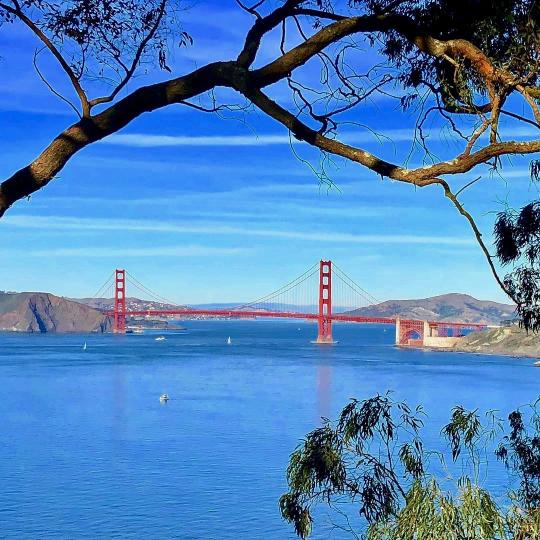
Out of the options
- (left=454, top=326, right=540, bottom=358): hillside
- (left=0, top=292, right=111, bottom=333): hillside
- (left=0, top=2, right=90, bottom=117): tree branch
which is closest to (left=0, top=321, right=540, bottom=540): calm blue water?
(left=454, top=326, right=540, bottom=358): hillside

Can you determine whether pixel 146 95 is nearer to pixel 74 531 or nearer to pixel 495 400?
pixel 74 531

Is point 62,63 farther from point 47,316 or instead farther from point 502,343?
point 47,316

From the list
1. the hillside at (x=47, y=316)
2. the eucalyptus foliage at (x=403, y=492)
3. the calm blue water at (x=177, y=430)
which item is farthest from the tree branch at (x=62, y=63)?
the hillside at (x=47, y=316)

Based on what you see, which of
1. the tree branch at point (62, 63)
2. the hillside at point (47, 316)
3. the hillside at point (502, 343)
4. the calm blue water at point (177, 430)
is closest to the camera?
the tree branch at point (62, 63)

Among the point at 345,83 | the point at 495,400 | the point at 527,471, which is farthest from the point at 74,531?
the point at 495,400

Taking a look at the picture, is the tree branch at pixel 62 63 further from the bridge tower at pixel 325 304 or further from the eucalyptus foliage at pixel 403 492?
the bridge tower at pixel 325 304

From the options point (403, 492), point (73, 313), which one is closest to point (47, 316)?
point (73, 313)

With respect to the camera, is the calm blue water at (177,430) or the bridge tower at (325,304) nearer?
the calm blue water at (177,430)

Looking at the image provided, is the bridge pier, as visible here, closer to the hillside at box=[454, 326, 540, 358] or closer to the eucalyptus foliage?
the hillside at box=[454, 326, 540, 358]
